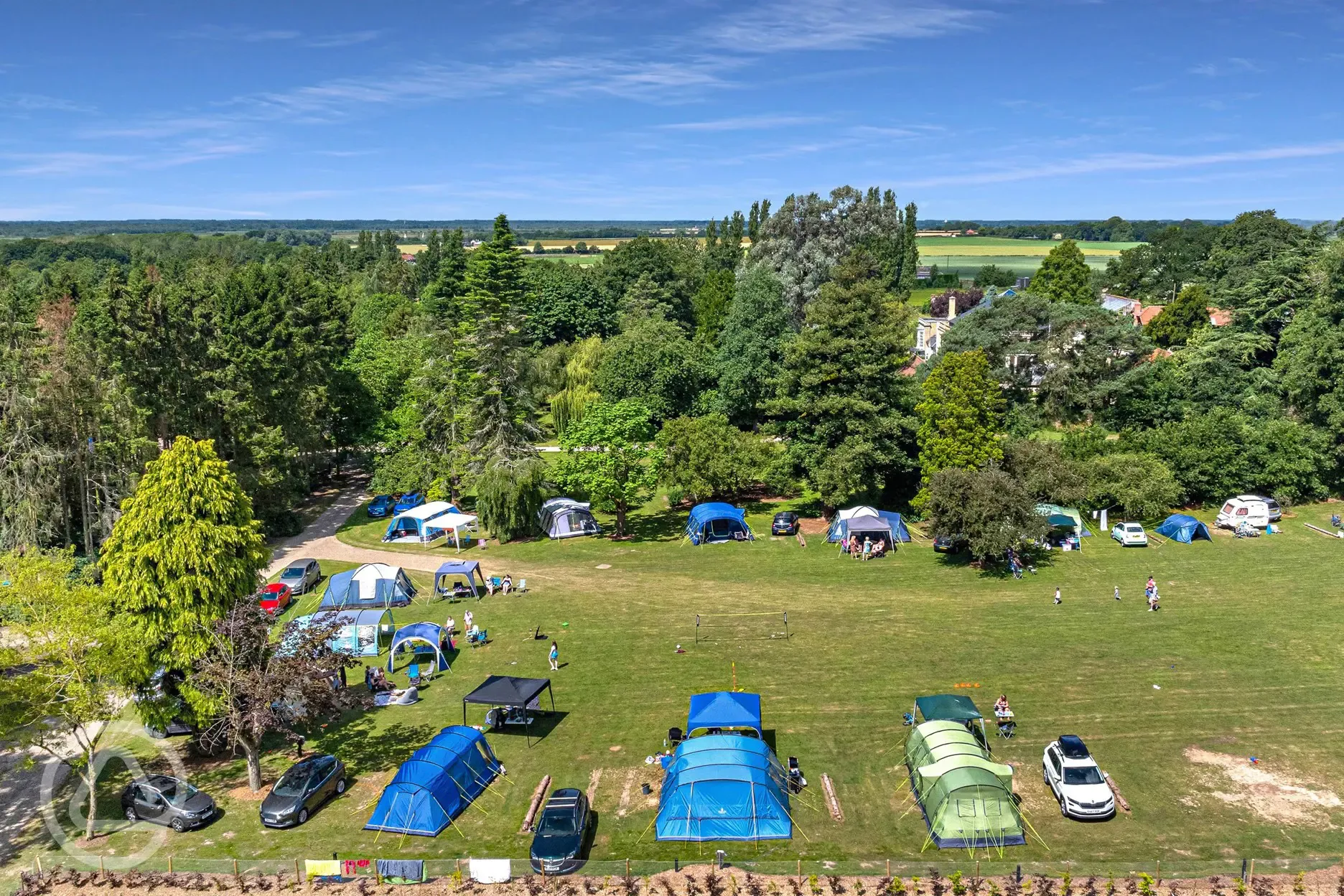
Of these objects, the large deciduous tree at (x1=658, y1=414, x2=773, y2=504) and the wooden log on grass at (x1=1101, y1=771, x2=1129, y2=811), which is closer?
the wooden log on grass at (x1=1101, y1=771, x2=1129, y2=811)

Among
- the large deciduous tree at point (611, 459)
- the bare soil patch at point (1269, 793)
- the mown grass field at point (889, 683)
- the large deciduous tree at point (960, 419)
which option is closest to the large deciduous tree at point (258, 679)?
the mown grass field at point (889, 683)

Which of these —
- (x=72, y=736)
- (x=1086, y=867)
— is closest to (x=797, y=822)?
(x=1086, y=867)

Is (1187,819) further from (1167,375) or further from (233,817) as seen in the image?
(1167,375)

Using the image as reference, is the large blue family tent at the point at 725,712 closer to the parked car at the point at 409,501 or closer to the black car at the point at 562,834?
the black car at the point at 562,834

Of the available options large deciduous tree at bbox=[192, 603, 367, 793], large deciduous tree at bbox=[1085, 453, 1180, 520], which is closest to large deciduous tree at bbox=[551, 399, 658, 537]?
large deciduous tree at bbox=[192, 603, 367, 793]

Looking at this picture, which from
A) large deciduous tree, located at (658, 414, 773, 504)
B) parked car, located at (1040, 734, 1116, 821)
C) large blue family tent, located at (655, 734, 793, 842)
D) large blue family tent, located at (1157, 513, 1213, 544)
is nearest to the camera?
large blue family tent, located at (655, 734, 793, 842)

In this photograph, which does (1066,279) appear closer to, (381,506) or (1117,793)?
(381,506)

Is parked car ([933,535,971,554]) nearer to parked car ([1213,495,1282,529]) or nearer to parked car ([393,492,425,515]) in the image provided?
parked car ([1213,495,1282,529])
